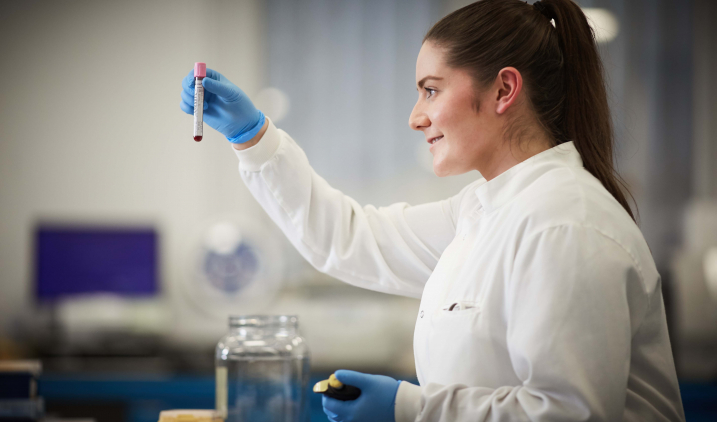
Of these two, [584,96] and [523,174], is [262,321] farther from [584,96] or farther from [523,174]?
[584,96]

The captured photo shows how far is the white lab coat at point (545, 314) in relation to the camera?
0.67 metres

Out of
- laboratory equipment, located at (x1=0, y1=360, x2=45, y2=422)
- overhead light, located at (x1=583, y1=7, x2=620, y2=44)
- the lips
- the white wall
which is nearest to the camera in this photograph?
→ laboratory equipment, located at (x1=0, y1=360, x2=45, y2=422)

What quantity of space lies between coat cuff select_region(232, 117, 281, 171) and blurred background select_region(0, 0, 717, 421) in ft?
5.07

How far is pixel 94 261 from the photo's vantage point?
268 cm

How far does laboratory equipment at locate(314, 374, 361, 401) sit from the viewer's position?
78cm

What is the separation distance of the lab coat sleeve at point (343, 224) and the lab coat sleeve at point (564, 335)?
45 centimetres

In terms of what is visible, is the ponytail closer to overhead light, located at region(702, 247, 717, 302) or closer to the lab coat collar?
the lab coat collar

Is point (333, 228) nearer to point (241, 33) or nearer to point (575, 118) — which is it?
point (575, 118)

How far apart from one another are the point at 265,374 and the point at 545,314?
56 cm

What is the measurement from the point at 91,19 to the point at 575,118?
2.84 meters

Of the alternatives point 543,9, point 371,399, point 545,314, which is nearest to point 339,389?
point 371,399

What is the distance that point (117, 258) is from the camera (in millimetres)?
2707

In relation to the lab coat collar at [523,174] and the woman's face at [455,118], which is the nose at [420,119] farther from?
the lab coat collar at [523,174]

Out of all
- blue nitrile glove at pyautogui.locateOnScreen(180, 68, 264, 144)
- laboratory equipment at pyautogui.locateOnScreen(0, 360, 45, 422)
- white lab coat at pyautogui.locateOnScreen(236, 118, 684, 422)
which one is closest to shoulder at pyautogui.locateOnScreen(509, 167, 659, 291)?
white lab coat at pyautogui.locateOnScreen(236, 118, 684, 422)
